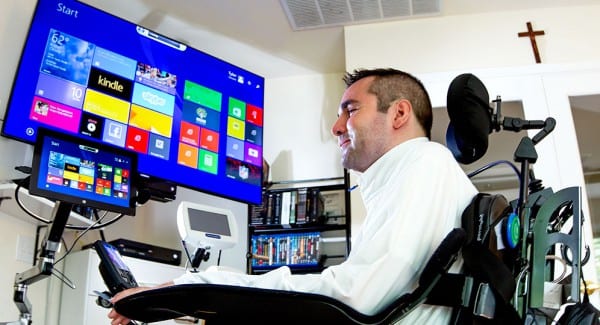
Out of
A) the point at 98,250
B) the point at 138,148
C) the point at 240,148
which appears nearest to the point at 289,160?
the point at 240,148

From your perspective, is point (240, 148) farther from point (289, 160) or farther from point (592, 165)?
point (592, 165)

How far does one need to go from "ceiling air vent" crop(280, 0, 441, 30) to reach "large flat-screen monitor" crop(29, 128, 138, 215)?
56.8 inches

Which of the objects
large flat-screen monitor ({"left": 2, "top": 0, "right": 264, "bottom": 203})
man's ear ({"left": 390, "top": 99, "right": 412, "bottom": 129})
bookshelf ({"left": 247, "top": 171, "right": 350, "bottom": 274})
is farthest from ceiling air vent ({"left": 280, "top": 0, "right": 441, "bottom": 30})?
man's ear ({"left": 390, "top": 99, "right": 412, "bottom": 129})

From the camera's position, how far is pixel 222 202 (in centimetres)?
396

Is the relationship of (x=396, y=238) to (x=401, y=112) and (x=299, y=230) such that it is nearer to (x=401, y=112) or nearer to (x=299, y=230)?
(x=401, y=112)

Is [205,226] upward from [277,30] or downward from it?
downward

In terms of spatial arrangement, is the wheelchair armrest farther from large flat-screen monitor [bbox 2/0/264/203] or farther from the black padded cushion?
large flat-screen monitor [bbox 2/0/264/203]

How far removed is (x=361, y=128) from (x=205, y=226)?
4.15 feet

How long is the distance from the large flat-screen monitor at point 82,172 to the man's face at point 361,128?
3.42 ft

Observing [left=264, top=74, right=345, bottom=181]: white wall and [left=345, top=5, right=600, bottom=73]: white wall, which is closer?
[left=345, top=5, right=600, bottom=73]: white wall

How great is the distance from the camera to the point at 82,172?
7.59ft

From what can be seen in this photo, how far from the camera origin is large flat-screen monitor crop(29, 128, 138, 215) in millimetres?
2168

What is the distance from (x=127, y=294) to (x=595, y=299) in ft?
7.95

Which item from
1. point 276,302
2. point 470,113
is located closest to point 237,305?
point 276,302
